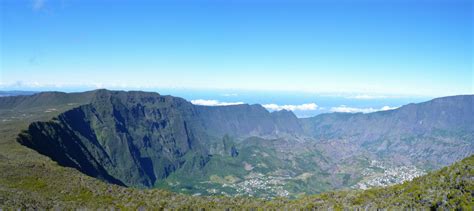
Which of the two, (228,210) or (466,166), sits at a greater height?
(466,166)

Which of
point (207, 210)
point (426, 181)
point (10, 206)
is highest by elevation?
point (426, 181)

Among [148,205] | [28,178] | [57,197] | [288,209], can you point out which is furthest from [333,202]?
[28,178]

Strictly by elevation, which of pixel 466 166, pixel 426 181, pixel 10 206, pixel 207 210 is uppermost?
pixel 466 166

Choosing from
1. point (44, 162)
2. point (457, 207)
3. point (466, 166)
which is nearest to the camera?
point (457, 207)

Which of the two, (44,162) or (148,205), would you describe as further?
(44,162)

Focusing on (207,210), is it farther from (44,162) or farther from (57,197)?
(44,162)

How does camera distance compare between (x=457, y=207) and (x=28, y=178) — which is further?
(x=28, y=178)

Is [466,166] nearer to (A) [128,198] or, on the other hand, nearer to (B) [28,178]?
(A) [128,198]

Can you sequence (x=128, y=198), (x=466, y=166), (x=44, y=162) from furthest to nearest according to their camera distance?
1. (x=44, y=162)
2. (x=128, y=198)
3. (x=466, y=166)

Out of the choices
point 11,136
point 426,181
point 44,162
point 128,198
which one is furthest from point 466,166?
point 11,136
